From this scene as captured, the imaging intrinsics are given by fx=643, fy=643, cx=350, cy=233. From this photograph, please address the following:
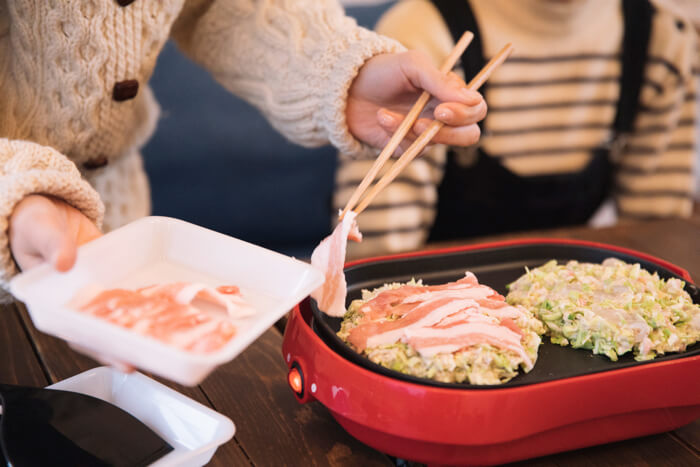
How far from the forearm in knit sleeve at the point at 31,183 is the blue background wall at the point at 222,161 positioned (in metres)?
1.90

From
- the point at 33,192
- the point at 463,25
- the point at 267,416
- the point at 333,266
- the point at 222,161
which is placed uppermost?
the point at 463,25

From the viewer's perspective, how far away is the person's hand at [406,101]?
1058 mm

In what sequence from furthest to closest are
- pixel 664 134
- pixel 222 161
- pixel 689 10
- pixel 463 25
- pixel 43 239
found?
pixel 689 10
pixel 222 161
pixel 664 134
pixel 463 25
pixel 43 239

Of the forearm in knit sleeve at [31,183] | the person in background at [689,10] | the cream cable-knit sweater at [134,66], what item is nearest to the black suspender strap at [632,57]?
the person in background at [689,10]

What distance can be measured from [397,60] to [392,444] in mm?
651

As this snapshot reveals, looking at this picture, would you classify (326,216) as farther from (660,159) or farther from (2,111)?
(2,111)

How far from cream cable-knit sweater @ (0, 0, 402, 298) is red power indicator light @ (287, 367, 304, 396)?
338 mm

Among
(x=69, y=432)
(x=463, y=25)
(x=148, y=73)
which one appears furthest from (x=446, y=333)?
(x=463, y=25)

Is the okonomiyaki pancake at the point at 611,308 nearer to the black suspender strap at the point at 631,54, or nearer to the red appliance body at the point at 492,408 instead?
the red appliance body at the point at 492,408

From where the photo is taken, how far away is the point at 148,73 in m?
1.31

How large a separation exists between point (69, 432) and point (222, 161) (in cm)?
209

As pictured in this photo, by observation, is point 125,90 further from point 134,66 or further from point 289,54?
point 289,54

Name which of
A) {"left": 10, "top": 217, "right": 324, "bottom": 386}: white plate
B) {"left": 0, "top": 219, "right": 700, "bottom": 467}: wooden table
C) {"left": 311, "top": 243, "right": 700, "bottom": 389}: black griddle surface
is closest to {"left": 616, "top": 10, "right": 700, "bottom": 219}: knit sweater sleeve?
{"left": 311, "top": 243, "right": 700, "bottom": 389}: black griddle surface

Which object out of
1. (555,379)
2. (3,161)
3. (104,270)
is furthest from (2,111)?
(555,379)
